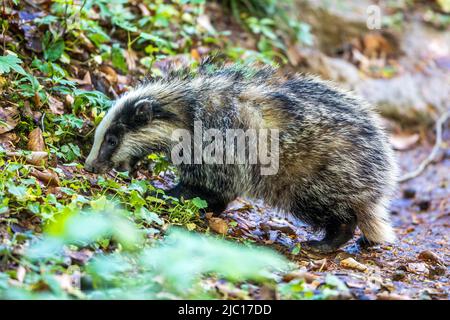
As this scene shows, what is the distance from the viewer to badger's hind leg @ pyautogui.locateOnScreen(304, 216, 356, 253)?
6117 millimetres

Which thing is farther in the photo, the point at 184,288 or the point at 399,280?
the point at 399,280

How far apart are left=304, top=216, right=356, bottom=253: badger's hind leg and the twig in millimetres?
3267

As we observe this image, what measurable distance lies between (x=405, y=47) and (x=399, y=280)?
7.87m

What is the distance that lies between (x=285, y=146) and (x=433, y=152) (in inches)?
206

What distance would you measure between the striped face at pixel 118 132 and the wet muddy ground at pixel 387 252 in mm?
1314

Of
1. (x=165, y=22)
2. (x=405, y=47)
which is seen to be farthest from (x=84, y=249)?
(x=405, y=47)

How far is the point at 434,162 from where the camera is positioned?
10328 millimetres

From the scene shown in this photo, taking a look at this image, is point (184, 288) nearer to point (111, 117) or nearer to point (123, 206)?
point (123, 206)

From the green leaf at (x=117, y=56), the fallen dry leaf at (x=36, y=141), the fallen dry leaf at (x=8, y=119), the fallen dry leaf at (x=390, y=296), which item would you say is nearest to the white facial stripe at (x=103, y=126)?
the fallen dry leaf at (x=36, y=141)

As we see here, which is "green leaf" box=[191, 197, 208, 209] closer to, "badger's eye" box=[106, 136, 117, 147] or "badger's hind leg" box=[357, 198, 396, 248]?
"badger's eye" box=[106, 136, 117, 147]

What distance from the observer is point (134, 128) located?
6.21 metres

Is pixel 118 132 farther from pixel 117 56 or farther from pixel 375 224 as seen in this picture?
pixel 375 224

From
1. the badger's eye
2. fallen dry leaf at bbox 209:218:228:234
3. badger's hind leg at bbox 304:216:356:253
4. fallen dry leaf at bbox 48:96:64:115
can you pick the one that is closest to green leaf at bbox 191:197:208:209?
fallen dry leaf at bbox 209:218:228:234

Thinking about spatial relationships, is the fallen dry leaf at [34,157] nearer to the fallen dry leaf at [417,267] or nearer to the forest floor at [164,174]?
the forest floor at [164,174]
